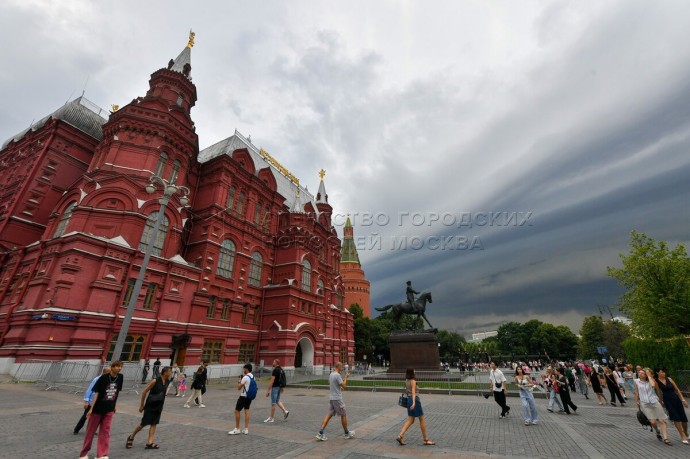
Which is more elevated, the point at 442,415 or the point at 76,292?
the point at 76,292

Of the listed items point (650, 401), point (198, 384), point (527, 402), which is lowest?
point (527, 402)

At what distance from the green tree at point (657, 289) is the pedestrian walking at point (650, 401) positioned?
71.4 feet

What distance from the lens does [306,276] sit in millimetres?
38938

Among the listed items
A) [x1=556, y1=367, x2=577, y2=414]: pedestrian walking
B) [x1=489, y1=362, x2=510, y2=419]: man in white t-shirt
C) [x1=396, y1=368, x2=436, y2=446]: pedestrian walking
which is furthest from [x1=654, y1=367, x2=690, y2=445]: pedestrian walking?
[x1=396, y1=368, x2=436, y2=446]: pedestrian walking

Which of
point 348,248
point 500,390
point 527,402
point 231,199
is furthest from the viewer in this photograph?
point 348,248

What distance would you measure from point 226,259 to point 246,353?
32.9ft

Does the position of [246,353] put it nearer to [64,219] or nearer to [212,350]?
[212,350]

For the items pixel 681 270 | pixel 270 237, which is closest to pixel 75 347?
pixel 270 237

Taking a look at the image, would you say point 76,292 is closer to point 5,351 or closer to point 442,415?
point 5,351

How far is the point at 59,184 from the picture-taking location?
94.3 ft

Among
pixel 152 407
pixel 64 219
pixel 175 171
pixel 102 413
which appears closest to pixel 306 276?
pixel 175 171

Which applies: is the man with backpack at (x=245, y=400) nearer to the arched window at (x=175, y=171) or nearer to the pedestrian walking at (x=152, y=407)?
the pedestrian walking at (x=152, y=407)

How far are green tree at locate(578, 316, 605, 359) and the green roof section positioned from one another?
60.9 m

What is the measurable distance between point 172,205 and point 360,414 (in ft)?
78.5
